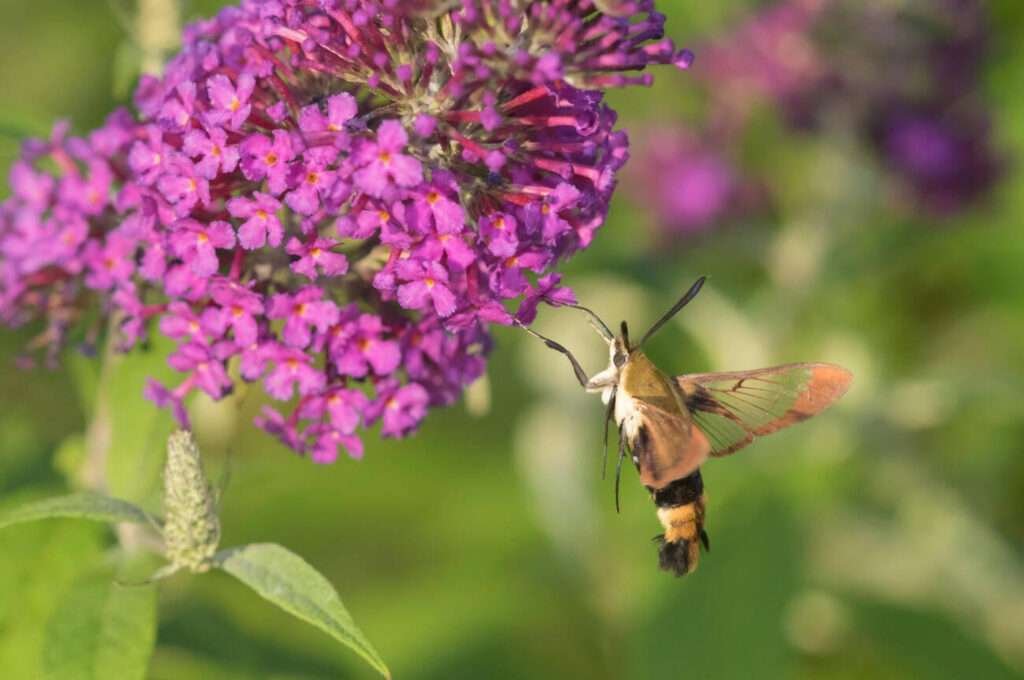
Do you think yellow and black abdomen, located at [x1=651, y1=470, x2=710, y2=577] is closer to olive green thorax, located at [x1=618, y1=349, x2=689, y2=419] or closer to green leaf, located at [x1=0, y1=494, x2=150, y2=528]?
olive green thorax, located at [x1=618, y1=349, x2=689, y2=419]

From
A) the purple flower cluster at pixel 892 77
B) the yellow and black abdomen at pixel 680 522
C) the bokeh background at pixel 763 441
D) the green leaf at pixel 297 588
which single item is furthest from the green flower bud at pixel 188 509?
the purple flower cluster at pixel 892 77

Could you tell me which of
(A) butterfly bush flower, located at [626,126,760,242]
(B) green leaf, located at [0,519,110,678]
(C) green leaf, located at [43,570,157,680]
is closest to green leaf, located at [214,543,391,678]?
(C) green leaf, located at [43,570,157,680]

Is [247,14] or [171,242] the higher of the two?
[247,14]

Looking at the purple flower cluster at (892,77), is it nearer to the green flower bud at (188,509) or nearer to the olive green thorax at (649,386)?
the olive green thorax at (649,386)

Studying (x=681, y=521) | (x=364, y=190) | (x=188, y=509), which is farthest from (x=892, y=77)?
(x=188, y=509)

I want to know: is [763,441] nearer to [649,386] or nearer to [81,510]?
[649,386]

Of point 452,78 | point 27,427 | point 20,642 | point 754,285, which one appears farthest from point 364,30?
point 754,285

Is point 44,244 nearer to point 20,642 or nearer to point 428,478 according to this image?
point 20,642
